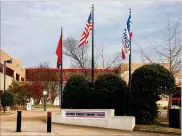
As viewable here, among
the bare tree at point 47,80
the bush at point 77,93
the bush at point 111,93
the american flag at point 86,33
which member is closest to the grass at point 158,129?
the bush at point 111,93

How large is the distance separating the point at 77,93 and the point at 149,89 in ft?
17.3

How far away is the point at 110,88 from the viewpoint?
2219 centimetres

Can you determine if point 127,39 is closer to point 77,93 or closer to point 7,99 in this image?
point 77,93

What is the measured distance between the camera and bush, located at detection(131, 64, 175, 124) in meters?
20.3

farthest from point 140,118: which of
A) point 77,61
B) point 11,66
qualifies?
point 11,66

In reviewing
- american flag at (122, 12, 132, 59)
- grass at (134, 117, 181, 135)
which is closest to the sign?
grass at (134, 117, 181, 135)

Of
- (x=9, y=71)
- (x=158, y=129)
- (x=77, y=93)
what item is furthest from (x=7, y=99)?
(x=158, y=129)

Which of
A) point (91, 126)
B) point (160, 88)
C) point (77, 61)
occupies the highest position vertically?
point (77, 61)

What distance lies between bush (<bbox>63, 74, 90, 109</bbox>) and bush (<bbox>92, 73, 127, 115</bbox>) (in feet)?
4.60

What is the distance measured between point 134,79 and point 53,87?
54491mm

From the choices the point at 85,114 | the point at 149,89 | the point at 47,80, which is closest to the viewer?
the point at 149,89

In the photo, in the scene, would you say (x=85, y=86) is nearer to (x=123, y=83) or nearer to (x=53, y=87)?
(x=123, y=83)

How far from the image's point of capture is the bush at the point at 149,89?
66.7 ft

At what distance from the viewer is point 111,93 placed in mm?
22062
